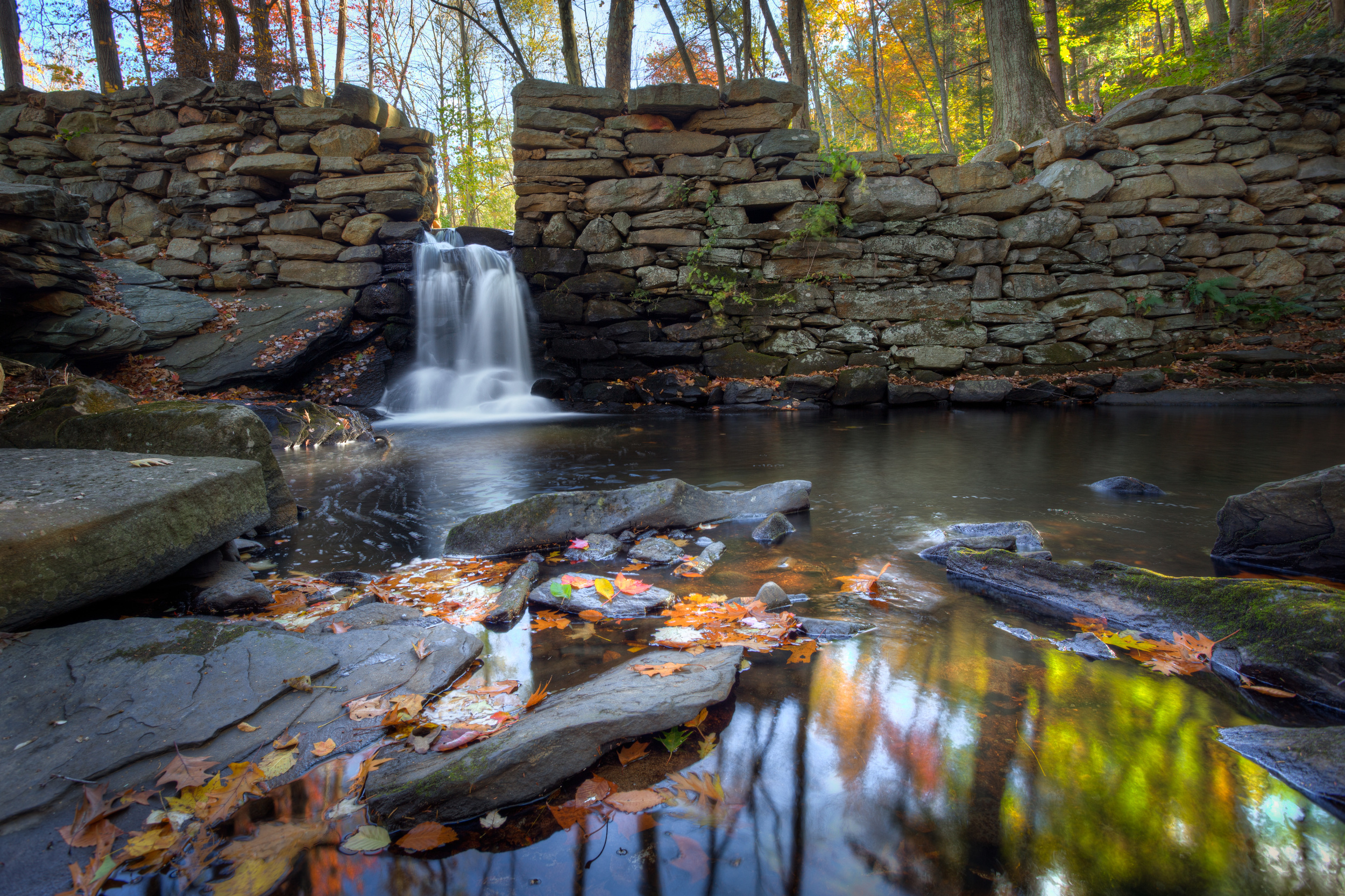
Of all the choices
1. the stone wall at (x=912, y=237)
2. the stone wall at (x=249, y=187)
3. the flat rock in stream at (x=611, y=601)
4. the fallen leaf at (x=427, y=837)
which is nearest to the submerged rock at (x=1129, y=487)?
the flat rock in stream at (x=611, y=601)

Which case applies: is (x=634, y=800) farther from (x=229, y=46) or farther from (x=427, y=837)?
(x=229, y=46)

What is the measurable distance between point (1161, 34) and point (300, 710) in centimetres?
2677

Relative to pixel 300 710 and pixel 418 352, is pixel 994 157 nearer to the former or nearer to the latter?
pixel 418 352

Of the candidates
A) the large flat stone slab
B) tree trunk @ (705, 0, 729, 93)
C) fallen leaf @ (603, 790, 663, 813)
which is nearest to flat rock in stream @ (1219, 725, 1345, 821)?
fallen leaf @ (603, 790, 663, 813)

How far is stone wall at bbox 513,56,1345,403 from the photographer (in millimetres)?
9250

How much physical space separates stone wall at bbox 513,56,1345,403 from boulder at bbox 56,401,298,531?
18.8 ft

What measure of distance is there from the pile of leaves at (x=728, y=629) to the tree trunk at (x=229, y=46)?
12.6 meters

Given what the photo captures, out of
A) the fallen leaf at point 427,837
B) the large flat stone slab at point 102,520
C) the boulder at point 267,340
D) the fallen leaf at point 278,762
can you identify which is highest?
the boulder at point 267,340

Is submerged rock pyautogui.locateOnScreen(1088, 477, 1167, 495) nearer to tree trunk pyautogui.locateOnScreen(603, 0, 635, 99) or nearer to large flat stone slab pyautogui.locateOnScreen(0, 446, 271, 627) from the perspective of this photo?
large flat stone slab pyautogui.locateOnScreen(0, 446, 271, 627)

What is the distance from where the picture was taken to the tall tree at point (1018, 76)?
9.70 m

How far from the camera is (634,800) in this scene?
1.45 meters

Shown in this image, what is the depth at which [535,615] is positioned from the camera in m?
2.52

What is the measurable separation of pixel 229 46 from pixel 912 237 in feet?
41.1

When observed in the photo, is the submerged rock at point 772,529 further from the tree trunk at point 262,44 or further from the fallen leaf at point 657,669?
the tree trunk at point 262,44
